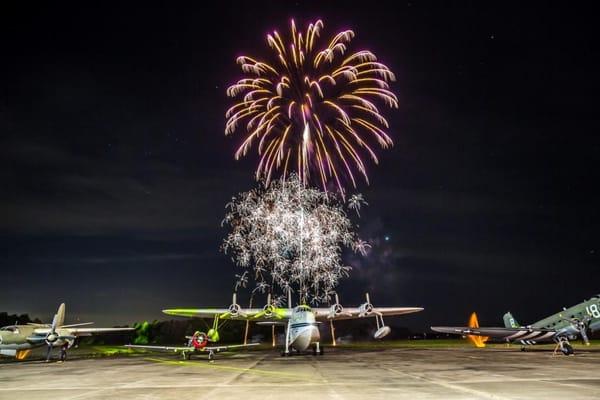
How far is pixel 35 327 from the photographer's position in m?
43.2

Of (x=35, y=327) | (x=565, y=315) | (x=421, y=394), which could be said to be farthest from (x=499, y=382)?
(x=35, y=327)

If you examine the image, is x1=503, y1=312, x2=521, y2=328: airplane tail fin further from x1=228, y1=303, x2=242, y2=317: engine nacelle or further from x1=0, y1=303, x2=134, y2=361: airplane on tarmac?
x1=0, y1=303, x2=134, y2=361: airplane on tarmac

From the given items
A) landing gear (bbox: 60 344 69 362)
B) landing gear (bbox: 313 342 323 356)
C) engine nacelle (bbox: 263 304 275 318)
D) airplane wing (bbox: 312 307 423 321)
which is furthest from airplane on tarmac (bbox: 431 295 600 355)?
landing gear (bbox: 60 344 69 362)

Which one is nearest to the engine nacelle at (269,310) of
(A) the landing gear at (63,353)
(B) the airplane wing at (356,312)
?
(B) the airplane wing at (356,312)

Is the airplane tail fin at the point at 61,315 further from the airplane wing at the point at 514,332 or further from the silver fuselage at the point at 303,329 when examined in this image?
the airplane wing at the point at 514,332

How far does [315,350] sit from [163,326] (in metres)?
126

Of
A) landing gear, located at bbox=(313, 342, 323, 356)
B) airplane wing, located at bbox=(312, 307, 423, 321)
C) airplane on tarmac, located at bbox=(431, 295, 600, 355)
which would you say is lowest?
landing gear, located at bbox=(313, 342, 323, 356)

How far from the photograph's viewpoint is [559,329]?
133ft

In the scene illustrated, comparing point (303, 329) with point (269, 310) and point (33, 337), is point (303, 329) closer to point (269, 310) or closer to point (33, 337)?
point (269, 310)

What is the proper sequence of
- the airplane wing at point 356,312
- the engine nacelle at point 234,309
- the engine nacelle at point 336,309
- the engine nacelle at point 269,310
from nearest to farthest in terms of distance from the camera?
1. the engine nacelle at point 269,310
2. the engine nacelle at point 336,309
3. the engine nacelle at point 234,309
4. the airplane wing at point 356,312

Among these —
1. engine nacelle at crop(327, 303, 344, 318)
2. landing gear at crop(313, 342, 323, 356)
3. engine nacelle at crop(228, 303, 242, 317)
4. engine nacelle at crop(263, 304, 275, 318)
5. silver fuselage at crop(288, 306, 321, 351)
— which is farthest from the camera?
engine nacelle at crop(228, 303, 242, 317)

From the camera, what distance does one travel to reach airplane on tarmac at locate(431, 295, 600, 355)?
1510 inches

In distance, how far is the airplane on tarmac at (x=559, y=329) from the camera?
38.3 metres

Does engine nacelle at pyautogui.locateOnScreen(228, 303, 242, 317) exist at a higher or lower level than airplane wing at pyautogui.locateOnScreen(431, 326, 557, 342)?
higher
